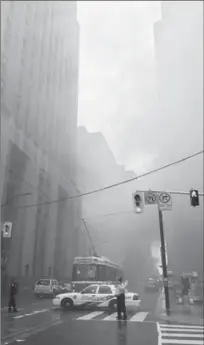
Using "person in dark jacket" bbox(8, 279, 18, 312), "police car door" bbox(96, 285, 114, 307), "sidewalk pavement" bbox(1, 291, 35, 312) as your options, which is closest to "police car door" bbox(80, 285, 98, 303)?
"police car door" bbox(96, 285, 114, 307)

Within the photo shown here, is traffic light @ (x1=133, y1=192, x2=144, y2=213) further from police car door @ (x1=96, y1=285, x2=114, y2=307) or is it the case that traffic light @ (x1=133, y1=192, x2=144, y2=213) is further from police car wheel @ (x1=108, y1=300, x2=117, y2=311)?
police car wheel @ (x1=108, y1=300, x2=117, y2=311)

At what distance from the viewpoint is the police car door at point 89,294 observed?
10.5m

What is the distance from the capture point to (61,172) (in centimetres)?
1919

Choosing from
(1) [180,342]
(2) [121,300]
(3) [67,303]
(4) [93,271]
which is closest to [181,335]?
(1) [180,342]

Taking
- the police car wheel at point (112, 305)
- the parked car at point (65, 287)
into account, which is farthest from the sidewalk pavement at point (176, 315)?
the parked car at point (65, 287)

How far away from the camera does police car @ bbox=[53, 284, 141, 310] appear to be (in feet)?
34.1

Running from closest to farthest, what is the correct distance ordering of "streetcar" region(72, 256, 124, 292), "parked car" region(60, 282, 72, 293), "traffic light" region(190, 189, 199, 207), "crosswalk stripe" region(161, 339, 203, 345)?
"crosswalk stripe" region(161, 339, 203, 345), "traffic light" region(190, 189, 199, 207), "parked car" region(60, 282, 72, 293), "streetcar" region(72, 256, 124, 292)

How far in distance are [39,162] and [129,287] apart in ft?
30.6

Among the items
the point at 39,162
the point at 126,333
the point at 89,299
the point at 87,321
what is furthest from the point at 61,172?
the point at 126,333

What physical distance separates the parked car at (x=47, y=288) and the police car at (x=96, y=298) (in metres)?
0.49

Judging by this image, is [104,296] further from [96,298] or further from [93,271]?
[93,271]

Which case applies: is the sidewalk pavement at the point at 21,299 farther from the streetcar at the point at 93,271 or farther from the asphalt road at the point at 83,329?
the streetcar at the point at 93,271

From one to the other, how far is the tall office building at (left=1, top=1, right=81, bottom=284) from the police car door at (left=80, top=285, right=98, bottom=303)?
3.62 ft

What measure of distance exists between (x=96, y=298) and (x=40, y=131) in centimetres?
1547
